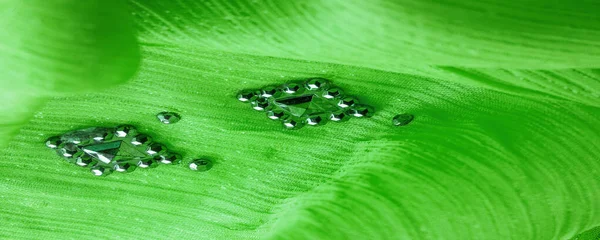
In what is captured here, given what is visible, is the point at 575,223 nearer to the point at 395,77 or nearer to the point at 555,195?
the point at 555,195

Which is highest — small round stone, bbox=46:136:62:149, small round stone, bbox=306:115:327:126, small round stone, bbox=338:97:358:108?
small round stone, bbox=338:97:358:108

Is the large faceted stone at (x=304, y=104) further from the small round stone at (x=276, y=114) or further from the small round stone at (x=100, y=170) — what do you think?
the small round stone at (x=100, y=170)

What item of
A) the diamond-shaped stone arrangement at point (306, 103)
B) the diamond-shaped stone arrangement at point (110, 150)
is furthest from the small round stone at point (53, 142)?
the diamond-shaped stone arrangement at point (306, 103)

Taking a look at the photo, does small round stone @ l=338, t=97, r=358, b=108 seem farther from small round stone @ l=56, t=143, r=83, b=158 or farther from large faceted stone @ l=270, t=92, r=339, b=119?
small round stone @ l=56, t=143, r=83, b=158

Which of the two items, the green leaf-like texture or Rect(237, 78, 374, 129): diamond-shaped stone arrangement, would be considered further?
Rect(237, 78, 374, 129): diamond-shaped stone arrangement

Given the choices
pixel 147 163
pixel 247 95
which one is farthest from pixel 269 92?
pixel 147 163

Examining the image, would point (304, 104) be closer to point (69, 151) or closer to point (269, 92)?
Answer: point (269, 92)

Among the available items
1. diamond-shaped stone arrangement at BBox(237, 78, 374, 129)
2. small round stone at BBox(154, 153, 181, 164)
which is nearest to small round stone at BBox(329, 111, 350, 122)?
diamond-shaped stone arrangement at BBox(237, 78, 374, 129)
